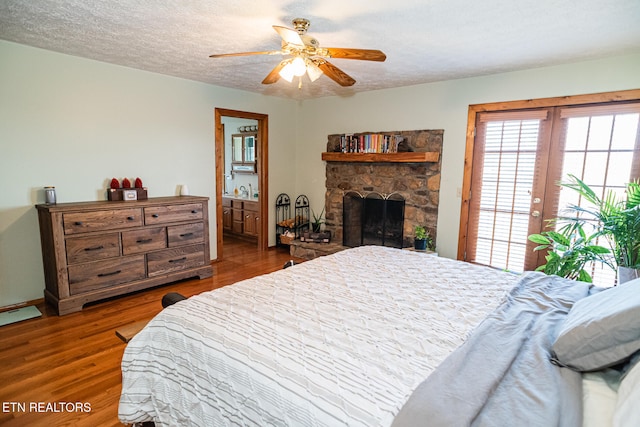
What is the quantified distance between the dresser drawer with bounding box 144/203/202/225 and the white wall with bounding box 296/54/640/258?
2144mm

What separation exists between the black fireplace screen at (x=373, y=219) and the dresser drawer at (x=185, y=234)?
217cm

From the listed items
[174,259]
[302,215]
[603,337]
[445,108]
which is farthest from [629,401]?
[302,215]

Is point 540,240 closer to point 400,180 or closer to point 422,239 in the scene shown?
point 422,239

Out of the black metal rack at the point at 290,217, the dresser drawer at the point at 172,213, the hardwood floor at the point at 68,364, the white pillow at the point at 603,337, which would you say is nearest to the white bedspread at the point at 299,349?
the white pillow at the point at 603,337

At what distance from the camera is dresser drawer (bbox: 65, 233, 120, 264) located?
3.11 metres

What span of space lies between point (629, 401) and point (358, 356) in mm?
769

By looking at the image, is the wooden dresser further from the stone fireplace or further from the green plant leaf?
the green plant leaf

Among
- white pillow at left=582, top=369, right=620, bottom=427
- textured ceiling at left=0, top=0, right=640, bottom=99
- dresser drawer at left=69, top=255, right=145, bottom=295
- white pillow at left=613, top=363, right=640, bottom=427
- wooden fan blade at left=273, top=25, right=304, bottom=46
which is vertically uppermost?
textured ceiling at left=0, top=0, right=640, bottom=99

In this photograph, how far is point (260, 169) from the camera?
5344 mm

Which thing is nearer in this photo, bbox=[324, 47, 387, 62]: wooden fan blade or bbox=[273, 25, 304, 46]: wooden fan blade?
bbox=[273, 25, 304, 46]: wooden fan blade

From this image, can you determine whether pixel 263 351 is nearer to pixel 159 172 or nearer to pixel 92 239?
pixel 92 239

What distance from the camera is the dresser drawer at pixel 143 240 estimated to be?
347 cm

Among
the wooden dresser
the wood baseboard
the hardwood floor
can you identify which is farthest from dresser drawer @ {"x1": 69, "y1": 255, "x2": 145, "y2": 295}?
the wood baseboard

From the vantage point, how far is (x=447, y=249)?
4312mm
